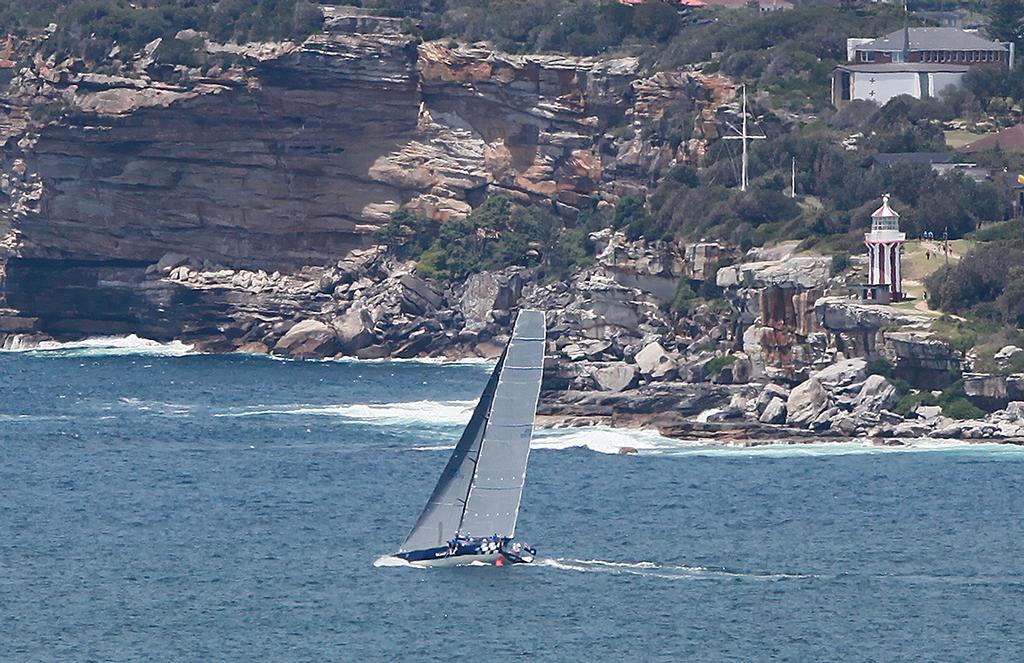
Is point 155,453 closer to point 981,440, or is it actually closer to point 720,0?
point 981,440

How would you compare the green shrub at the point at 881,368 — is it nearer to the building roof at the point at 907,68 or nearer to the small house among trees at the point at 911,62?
the small house among trees at the point at 911,62

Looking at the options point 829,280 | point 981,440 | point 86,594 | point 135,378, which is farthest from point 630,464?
point 135,378

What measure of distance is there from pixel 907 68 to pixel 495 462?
245 feet

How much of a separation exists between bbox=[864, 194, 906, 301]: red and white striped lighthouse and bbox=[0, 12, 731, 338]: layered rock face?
40.1m

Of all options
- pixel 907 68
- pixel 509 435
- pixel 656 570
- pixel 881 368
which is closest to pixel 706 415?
pixel 881 368

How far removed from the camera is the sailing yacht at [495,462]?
7012cm

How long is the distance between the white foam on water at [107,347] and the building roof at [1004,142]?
4230 centimetres

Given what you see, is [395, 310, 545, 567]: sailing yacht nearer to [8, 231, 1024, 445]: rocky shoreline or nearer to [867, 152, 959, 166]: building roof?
[8, 231, 1024, 445]: rocky shoreline

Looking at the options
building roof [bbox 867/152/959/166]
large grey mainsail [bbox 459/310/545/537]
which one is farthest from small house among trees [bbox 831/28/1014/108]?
large grey mainsail [bbox 459/310/545/537]

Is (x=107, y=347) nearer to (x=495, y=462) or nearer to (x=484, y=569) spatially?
(x=484, y=569)

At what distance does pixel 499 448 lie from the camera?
7006 centimetres

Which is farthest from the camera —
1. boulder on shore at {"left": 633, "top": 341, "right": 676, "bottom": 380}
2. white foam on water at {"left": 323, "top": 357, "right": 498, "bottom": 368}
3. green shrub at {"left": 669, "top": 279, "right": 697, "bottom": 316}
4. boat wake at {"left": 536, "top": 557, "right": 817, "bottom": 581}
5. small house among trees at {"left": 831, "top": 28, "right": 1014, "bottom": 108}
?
small house among trees at {"left": 831, "top": 28, "right": 1014, "bottom": 108}

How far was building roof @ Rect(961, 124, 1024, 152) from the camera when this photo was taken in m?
128

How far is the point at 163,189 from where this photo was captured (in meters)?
148
